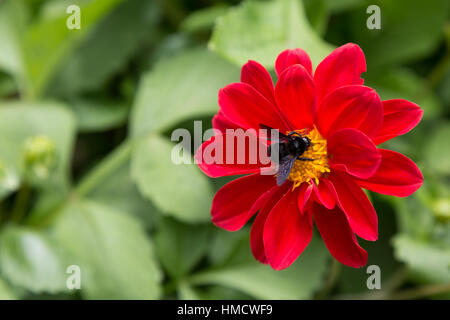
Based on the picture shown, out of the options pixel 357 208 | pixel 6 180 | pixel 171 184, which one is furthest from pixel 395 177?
pixel 6 180

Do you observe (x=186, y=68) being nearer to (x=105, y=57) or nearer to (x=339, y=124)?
(x=105, y=57)

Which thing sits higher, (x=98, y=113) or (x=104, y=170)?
(x=98, y=113)

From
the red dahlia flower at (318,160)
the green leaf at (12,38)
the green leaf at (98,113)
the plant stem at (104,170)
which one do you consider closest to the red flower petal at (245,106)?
the red dahlia flower at (318,160)

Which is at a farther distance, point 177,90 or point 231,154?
point 177,90

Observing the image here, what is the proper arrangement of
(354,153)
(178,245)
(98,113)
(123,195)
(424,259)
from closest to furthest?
1. (354,153)
2. (424,259)
3. (178,245)
4. (123,195)
5. (98,113)

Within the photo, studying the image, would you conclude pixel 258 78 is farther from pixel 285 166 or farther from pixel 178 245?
pixel 178 245

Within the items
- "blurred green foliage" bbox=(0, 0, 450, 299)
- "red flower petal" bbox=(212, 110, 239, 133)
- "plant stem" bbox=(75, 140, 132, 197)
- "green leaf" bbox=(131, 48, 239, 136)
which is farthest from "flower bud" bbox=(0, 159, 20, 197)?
"red flower petal" bbox=(212, 110, 239, 133)

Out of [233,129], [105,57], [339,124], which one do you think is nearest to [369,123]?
[339,124]

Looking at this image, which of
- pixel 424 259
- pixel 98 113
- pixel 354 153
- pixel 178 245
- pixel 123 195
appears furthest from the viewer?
pixel 98 113
